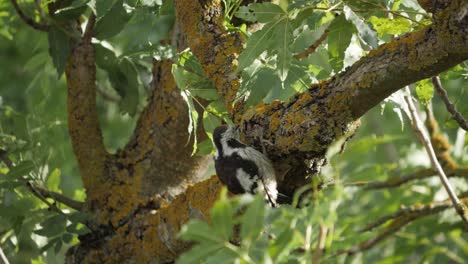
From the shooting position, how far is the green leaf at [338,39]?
2.85 meters

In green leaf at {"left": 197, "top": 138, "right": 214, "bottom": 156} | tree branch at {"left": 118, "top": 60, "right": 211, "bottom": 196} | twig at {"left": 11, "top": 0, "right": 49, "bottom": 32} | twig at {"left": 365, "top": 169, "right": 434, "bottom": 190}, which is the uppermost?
twig at {"left": 11, "top": 0, "right": 49, "bottom": 32}

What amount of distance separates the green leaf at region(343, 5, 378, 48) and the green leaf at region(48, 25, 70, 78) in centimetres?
160

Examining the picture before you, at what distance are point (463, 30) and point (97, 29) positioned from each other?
6.42ft

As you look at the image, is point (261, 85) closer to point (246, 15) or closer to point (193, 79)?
point (246, 15)

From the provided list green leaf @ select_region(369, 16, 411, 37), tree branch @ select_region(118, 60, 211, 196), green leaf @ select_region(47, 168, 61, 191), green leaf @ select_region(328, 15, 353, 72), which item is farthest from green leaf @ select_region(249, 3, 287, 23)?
green leaf @ select_region(47, 168, 61, 191)

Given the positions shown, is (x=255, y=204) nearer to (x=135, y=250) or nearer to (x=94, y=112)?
(x=135, y=250)

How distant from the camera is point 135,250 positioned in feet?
11.7

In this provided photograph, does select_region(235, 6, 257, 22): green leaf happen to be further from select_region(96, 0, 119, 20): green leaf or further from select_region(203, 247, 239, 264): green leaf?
select_region(203, 247, 239, 264): green leaf

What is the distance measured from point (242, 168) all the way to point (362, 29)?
690mm

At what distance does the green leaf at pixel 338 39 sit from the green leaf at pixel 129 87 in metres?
1.57

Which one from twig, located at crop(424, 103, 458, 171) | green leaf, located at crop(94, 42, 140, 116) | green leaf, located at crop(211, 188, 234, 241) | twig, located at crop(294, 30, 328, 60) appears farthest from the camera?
twig, located at crop(424, 103, 458, 171)

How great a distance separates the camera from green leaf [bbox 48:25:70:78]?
3.88 m

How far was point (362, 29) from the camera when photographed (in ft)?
8.86

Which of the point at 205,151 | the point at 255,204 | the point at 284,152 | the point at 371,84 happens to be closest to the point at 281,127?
the point at 284,152
